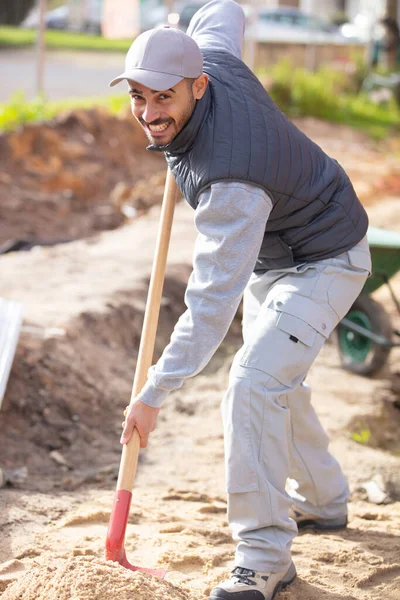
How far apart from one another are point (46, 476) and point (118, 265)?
273cm

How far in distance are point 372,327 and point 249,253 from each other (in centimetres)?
333

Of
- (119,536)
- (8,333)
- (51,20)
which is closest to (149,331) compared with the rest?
(119,536)

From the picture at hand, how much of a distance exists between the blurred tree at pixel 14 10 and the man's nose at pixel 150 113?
1799cm

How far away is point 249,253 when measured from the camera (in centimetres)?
273

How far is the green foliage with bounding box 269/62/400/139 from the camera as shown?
16.2 meters

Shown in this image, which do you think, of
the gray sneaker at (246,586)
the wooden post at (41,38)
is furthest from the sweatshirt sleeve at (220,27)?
the wooden post at (41,38)

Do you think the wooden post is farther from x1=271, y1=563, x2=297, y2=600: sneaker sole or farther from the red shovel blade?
x1=271, y1=563, x2=297, y2=600: sneaker sole

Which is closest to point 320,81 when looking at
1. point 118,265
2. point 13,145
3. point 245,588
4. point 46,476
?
point 13,145

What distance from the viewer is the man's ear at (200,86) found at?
2756mm

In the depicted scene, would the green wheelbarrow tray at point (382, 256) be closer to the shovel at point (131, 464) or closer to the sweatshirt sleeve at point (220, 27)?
the sweatshirt sleeve at point (220, 27)

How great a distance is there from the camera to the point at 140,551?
3.32 m

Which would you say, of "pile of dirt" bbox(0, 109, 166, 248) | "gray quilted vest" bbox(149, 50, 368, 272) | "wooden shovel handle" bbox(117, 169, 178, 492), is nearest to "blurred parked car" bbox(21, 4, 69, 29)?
"pile of dirt" bbox(0, 109, 166, 248)

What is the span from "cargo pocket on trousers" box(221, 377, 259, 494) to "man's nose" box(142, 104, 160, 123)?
87 centimetres

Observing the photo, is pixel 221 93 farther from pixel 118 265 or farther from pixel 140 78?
pixel 118 265
